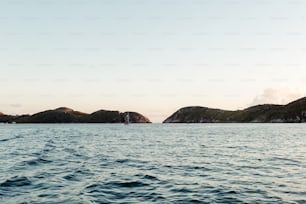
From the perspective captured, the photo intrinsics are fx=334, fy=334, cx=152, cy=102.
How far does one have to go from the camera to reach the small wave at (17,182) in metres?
24.3

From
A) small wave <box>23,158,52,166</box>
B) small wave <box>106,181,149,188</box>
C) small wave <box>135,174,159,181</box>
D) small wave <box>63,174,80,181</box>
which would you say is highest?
small wave <box>23,158,52,166</box>

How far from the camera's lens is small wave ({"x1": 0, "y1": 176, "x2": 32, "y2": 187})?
24297mm

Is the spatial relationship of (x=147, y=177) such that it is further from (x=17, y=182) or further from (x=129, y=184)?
(x=17, y=182)

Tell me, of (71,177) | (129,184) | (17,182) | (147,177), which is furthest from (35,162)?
(129,184)

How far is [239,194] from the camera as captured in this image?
70.1 feet

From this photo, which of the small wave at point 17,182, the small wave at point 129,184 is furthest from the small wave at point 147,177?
the small wave at point 17,182

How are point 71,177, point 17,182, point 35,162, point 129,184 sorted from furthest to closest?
point 35,162 < point 71,177 < point 17,182 < point 129,184

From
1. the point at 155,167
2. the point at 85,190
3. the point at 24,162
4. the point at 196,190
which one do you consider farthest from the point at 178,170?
the point at 24,162

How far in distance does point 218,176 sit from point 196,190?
6.20 m

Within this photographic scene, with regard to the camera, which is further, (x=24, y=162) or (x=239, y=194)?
(x=24, y=162)

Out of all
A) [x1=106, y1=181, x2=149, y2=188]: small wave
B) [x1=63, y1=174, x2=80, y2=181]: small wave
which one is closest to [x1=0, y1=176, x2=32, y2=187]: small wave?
[x1=63, y1=174, x2=80, y2=181]: small wave

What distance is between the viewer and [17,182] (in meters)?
25.4

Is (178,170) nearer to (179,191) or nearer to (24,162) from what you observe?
(179,191)

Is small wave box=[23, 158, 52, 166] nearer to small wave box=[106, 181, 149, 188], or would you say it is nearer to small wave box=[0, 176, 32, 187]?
small wave box=[0, 176, 32, 187]
